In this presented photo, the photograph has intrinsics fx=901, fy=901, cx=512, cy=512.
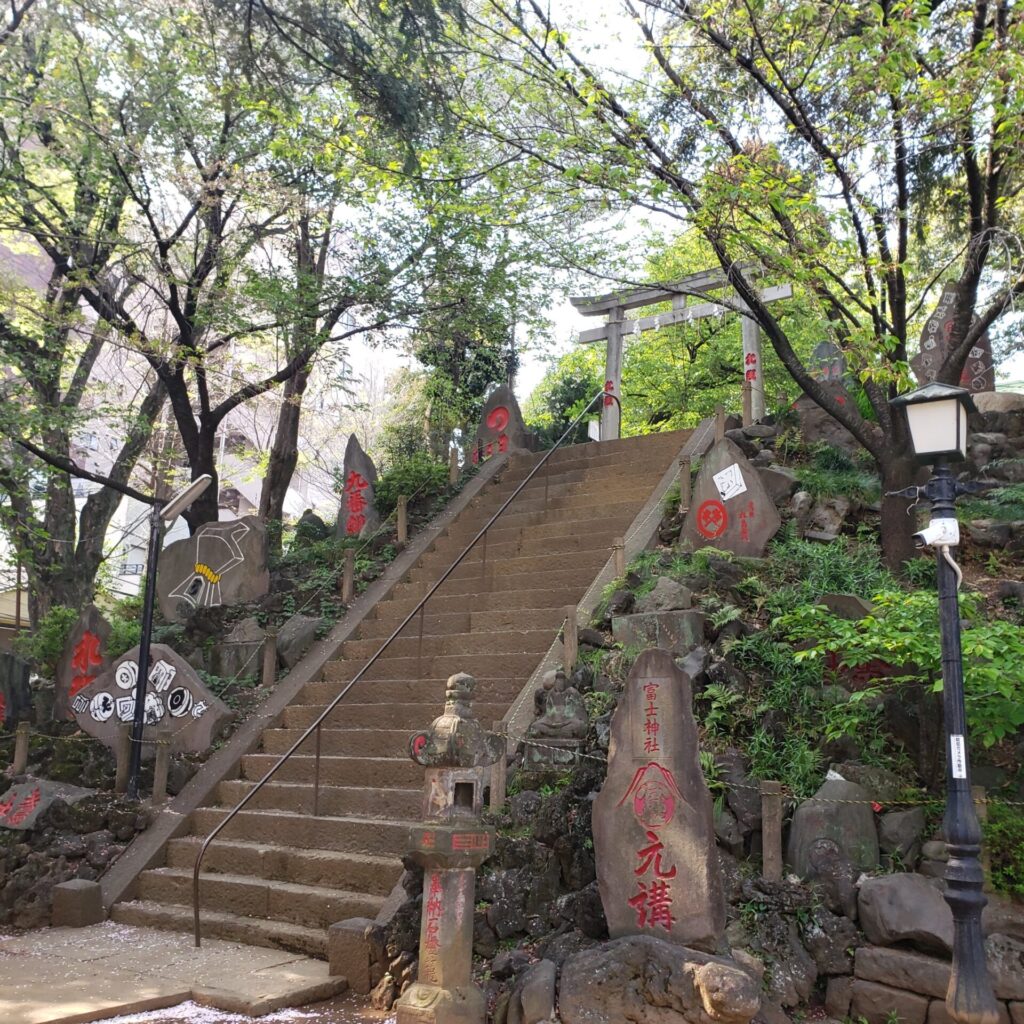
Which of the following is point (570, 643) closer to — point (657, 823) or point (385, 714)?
point (385, 714)

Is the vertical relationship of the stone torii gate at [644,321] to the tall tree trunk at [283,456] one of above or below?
above

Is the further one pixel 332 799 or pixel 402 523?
pixel 402 523

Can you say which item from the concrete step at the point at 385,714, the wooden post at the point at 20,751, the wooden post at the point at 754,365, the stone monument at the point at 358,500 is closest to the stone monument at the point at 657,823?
the concrete step at the point at 385,714

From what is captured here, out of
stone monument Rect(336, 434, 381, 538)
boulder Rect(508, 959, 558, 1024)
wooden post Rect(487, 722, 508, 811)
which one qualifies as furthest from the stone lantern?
stone monument Rect(336, 434, 381, 538)

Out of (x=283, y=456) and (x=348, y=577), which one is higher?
(x=283, y=456)

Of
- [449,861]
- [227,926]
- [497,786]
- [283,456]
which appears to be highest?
[283,456]

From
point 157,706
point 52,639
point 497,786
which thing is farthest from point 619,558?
point 52,639

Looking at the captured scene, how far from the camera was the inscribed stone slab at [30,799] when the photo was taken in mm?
7677


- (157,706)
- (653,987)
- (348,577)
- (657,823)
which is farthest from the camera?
(348,577)

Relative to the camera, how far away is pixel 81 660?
9727mm

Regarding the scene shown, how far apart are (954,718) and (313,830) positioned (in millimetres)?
4843

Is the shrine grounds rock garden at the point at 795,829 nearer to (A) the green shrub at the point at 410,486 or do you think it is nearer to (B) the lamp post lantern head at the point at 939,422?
(B) the lamp post lantern head at the point at 939,422

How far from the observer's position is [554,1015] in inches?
182

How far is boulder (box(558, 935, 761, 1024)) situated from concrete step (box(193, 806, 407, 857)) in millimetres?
2198
